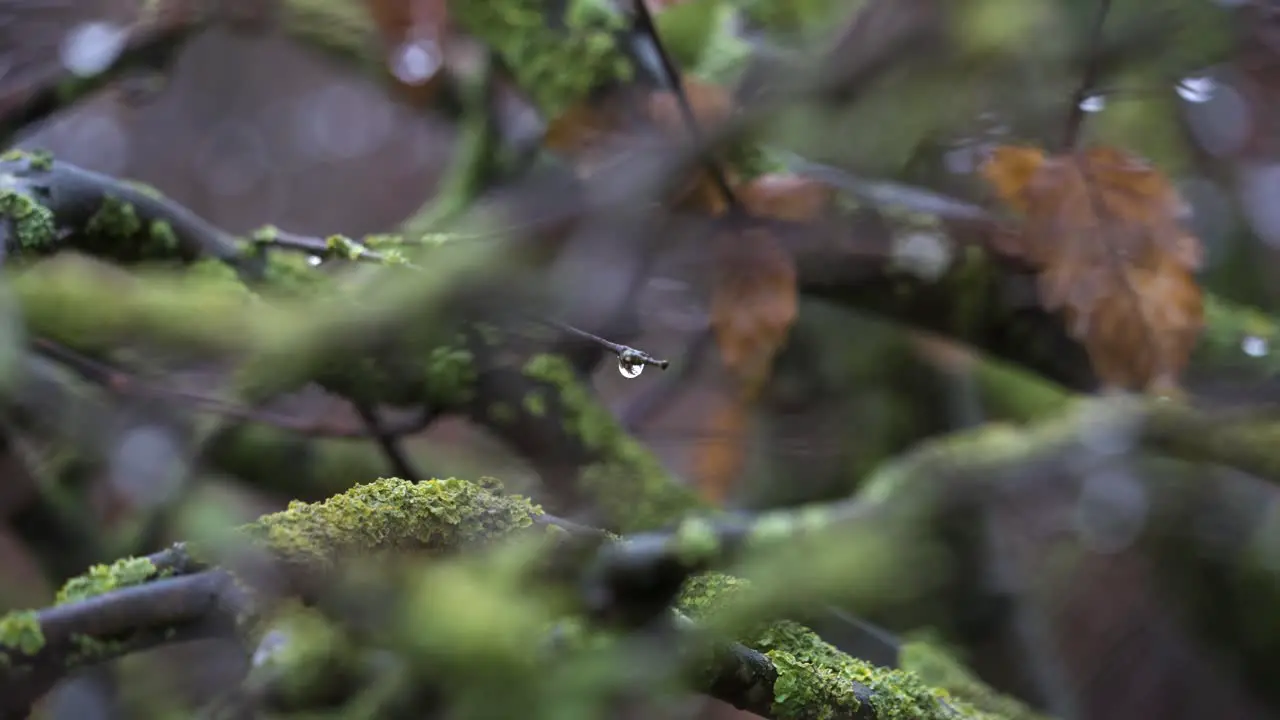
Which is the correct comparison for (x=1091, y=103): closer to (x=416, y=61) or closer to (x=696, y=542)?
(x=696, y=542)

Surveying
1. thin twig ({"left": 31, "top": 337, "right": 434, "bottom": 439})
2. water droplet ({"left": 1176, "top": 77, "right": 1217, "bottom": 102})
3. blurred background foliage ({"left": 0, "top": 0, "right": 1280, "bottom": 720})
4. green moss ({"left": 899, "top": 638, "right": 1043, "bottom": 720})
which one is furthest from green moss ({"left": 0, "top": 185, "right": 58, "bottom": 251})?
water droplet ({"left": 1176, "top": 77, "right": 1217, "bottom": 102})

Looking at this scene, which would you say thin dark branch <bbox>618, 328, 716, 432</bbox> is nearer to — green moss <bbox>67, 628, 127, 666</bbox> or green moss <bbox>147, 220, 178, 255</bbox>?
green moss <bbox>147, 220, 178, 255</bbox>

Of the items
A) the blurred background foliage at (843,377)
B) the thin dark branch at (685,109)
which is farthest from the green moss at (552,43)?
the thin dark branch at (685,109)

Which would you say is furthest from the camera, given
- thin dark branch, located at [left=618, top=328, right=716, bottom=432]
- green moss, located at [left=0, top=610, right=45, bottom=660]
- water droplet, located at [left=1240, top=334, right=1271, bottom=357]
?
thin dark branch, located at [left=618, top=328, right=716, bottom=432]

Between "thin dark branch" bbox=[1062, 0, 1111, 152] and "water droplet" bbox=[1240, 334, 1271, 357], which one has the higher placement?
"thin dark branch" bbox=[1062, 0, 1111, 152]

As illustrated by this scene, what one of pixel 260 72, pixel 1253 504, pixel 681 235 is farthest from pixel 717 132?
pixel 260 72

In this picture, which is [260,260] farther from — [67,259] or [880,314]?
[880,314]
